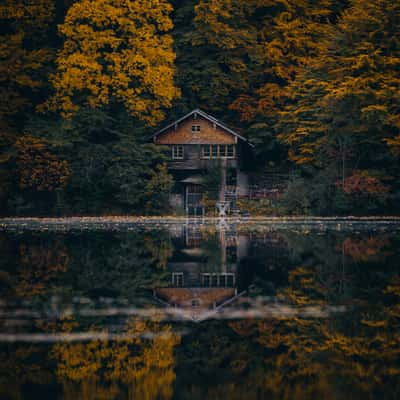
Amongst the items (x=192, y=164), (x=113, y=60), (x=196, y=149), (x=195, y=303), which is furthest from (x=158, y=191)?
(x=195, y=303)

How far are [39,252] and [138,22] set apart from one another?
33.7m

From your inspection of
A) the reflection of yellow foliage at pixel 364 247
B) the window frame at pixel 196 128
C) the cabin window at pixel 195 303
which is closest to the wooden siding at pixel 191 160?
the window frame at pixel 196 128

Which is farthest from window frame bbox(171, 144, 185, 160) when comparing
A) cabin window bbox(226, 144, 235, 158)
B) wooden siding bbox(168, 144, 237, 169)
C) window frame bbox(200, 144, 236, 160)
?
cabin window bbox(226, 144, 235, 158)

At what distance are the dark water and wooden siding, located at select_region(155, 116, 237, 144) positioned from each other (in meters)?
33.7

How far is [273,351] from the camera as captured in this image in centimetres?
1019

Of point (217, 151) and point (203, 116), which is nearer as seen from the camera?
point (203, 116)

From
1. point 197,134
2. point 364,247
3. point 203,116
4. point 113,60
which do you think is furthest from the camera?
point 197,134

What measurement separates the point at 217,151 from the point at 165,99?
17.4 ft

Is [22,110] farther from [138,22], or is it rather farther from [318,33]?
[318,33]

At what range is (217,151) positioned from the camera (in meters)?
57.4

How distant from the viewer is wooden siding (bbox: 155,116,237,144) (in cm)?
5706

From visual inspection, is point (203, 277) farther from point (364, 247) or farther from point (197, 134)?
point (197, 134)

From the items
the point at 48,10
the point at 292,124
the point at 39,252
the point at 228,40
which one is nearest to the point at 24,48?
the point at 48,10

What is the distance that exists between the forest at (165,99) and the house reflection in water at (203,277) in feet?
71.1
